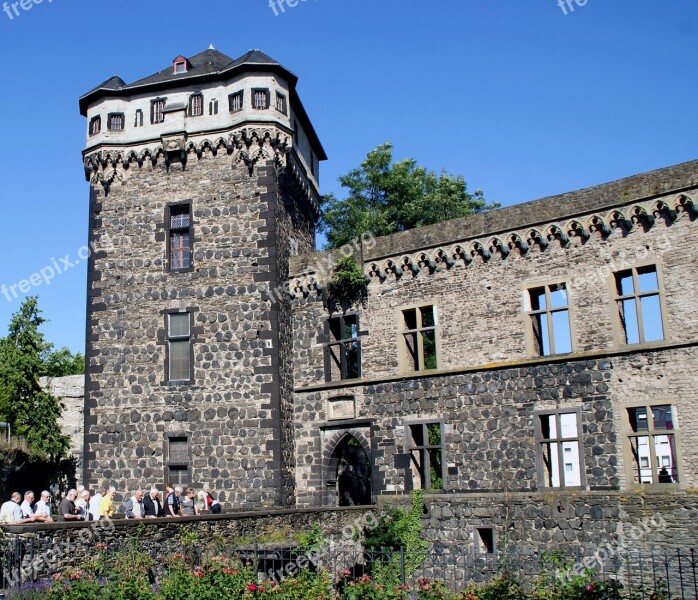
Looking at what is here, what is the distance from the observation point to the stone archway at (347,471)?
23375 millimetres

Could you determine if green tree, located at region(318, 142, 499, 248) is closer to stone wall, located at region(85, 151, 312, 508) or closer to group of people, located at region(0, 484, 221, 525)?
stone wall, located at region(85, 151, 312, 508)

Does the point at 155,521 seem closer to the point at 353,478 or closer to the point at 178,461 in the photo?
the point at 178,461

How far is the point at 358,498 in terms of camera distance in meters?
27.0

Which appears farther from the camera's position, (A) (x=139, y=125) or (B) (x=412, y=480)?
(A) (x=139, y=125)

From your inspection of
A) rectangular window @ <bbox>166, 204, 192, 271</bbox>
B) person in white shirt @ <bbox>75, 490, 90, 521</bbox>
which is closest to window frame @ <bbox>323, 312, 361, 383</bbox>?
rectangular window @ <bbox>166, 204, 192, 271</bbox>

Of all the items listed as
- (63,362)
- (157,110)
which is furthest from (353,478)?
(63,362)

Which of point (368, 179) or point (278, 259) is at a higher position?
point (368, 179)

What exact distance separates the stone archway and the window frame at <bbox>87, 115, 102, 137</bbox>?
38.7ft

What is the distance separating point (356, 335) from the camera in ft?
78.6

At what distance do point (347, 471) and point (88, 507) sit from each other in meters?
9.25

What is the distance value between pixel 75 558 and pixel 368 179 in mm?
23388

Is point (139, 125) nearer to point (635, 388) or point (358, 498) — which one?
point (358, 498)

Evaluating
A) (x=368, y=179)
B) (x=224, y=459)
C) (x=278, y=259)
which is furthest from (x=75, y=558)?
(x=368, y=179)

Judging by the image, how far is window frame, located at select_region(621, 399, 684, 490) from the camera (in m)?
18.3
